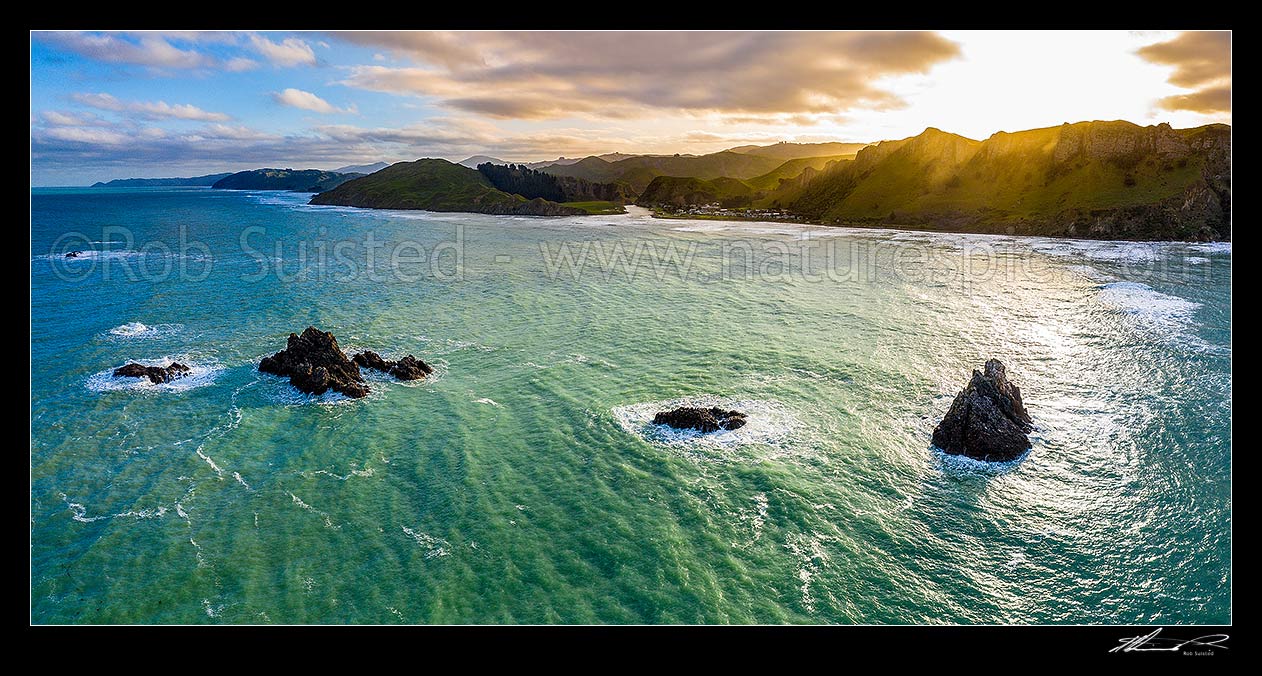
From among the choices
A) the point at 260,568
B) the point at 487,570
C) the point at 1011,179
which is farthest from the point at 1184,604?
the point at 1011,179

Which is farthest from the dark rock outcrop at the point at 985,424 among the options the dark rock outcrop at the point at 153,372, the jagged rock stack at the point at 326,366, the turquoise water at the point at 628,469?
the dark rock outcrop at the point at 153,372

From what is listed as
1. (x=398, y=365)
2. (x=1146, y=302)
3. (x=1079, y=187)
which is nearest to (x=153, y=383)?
(x=398, y=365)

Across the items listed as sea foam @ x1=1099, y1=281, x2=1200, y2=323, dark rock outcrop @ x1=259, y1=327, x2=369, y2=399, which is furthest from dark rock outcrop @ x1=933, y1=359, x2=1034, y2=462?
sea foam @ x1=1099, y1=281, x2=1200, y2=323

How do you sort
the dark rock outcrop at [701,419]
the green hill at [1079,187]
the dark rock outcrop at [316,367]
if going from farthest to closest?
the green hill at [1079,187] → the dark rock outcrop at [316,367] → the dark rock outcrop at [701,419]

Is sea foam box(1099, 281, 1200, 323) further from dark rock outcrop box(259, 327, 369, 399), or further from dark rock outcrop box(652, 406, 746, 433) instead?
dark rock outcrop box(259, 327, 369, 399)

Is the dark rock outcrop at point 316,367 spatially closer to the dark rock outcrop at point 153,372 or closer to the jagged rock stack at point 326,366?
the jagged rock stack at point 326,366
